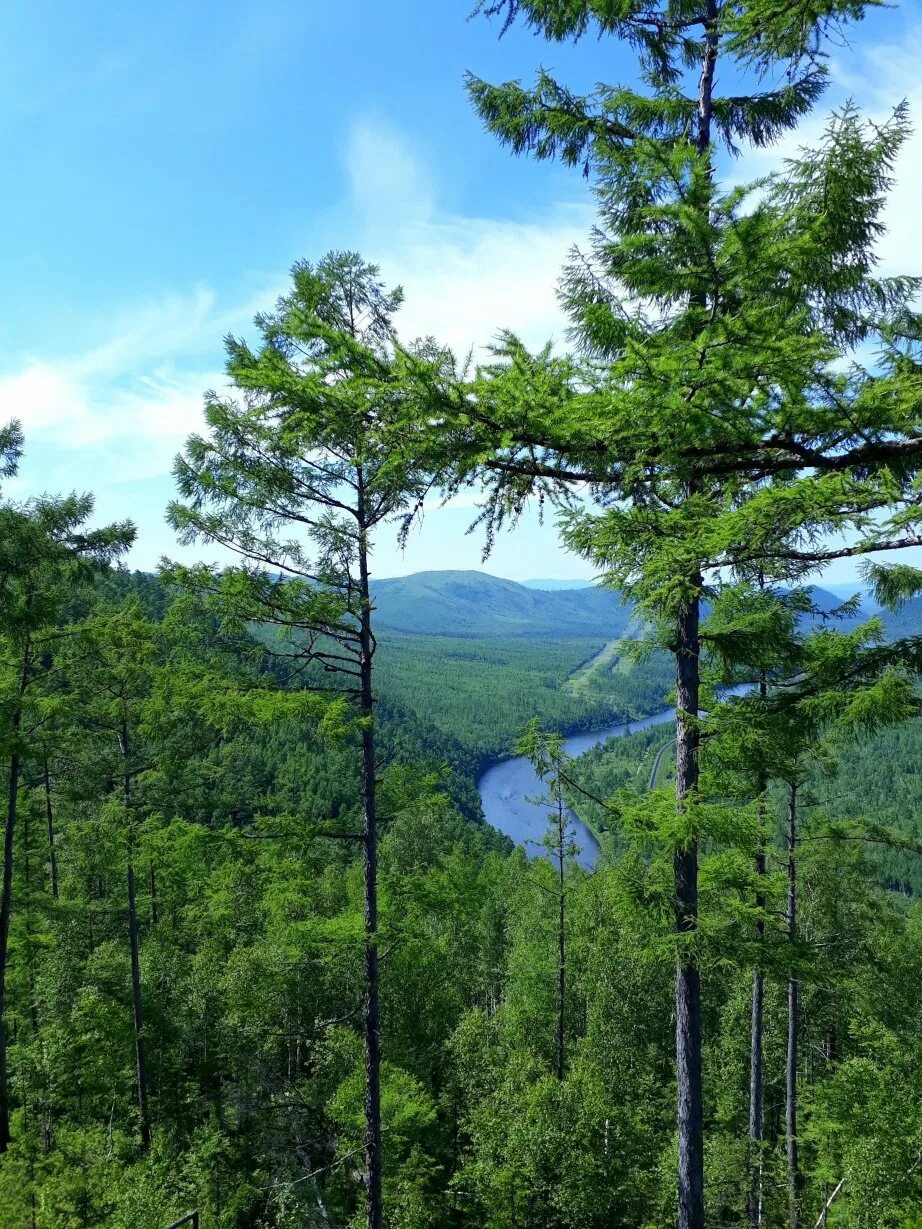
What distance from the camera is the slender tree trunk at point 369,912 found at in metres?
7.85

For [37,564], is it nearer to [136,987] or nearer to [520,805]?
[136,987]

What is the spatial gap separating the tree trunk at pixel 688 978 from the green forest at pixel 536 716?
32 mm

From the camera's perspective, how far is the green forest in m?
3.76

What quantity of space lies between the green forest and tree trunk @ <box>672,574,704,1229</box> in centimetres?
3

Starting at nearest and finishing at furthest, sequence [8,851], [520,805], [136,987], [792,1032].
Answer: [8,851], [792,1032], [136,987], [520,805]

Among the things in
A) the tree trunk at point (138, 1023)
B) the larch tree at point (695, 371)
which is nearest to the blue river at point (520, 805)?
the tree trunk at point (138, 1023)

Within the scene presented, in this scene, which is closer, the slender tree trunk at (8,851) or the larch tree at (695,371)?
the larch tree at (695,371)

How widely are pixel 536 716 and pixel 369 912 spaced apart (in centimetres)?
456

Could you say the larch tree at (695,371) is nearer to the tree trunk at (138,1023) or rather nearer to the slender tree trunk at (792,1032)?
the slender tree trunk at (792,1032)

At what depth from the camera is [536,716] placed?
1138cm

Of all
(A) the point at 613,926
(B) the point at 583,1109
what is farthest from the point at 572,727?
(B) the point at 583,1109

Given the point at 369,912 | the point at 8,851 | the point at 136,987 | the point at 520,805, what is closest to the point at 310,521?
the point at 369,912

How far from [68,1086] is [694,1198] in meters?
17.7

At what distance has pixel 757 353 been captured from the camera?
3.41m
